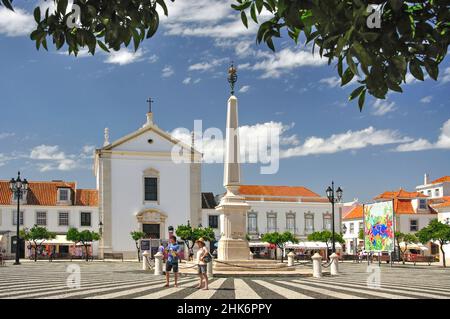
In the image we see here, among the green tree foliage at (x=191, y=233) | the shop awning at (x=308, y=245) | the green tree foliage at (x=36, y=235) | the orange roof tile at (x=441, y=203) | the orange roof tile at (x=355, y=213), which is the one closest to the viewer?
the green tree foliage at (x=191, y=233)

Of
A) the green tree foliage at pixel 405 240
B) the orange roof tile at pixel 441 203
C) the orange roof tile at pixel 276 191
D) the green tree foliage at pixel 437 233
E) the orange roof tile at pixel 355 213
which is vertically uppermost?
the orange roof tile at pixel 276 191

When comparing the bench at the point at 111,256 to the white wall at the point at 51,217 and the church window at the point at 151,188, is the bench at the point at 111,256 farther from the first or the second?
the church window at the point at 151,188

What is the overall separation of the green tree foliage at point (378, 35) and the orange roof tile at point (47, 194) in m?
53.3

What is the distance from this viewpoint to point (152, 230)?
54.5 metres

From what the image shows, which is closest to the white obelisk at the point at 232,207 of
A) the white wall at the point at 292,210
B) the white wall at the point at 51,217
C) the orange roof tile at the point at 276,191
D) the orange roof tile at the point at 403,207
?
the white wall at the point at 51,217

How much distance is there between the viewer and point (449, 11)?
4.60 m

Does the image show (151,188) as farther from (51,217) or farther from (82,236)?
(51,217)

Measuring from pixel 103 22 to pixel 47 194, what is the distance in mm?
54608

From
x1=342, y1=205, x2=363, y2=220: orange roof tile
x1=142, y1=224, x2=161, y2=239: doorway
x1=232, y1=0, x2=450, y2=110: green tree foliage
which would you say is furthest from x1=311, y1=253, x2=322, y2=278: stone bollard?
A: x1=342, y1=205, x2=363, y2=220: orange roof tile

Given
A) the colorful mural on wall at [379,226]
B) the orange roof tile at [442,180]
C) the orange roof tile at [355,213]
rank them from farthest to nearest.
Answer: the orange roof tile at [442,180]
the orange roof tile at [355,213]
the colorful mural on wall at [379,226]

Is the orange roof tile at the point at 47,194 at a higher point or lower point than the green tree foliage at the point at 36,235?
higher

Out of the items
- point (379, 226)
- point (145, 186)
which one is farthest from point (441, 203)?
point (145, 186)

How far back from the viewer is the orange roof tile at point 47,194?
55625 millimetres

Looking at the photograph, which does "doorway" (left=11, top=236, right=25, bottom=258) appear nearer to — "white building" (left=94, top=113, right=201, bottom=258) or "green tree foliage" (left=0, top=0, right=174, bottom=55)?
"white building" (left=94, top=113, right=201, bottom=258)
